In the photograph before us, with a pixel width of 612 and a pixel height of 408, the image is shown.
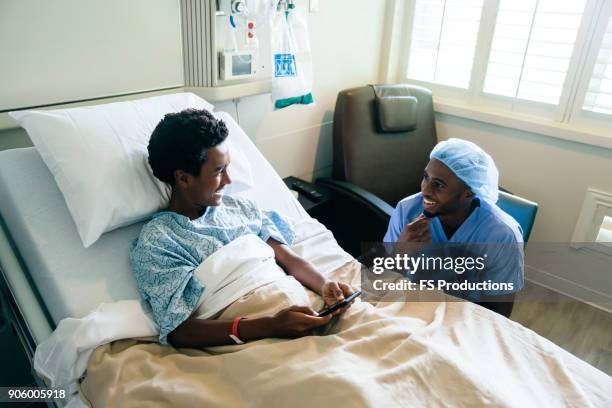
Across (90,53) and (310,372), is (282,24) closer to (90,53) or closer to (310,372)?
(90,53)

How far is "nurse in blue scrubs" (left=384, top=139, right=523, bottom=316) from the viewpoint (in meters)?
1.44

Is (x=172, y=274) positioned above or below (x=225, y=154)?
below

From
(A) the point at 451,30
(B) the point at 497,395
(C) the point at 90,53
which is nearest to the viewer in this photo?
(B) the point at 497,395

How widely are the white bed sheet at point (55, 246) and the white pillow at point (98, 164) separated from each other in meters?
0.05

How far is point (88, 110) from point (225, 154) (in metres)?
0.42

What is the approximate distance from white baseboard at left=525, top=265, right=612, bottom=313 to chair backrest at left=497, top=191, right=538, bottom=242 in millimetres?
878

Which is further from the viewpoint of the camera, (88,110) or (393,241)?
(393,241)

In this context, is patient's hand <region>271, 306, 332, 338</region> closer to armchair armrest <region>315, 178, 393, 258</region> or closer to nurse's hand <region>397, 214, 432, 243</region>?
nurse's hand <region>397, 214, 432, 243</region>

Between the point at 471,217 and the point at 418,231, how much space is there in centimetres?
18

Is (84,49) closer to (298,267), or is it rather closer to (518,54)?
(298,267)

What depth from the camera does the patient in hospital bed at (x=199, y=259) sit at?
41.6 inches

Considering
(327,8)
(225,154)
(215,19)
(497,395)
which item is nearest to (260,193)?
(225,154)

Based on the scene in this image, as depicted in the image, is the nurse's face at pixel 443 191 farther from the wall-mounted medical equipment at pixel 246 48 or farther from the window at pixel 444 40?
the window at pixel 444 40

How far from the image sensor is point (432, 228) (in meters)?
1.57
